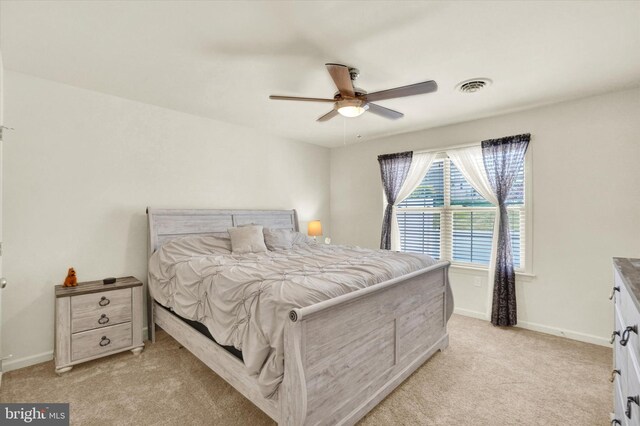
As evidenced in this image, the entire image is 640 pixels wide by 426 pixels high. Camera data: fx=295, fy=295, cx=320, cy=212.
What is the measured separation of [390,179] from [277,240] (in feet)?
6.68

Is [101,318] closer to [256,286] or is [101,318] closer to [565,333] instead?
[256,286]

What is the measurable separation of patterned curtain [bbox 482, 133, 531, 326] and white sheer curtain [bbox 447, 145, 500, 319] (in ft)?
0.22

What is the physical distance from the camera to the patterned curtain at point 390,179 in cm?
443

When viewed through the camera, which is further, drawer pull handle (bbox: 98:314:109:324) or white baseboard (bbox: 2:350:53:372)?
drawer pull handle (bbox: 98:314:109:324)

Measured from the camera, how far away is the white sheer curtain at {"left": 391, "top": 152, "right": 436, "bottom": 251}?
4223 millimetres

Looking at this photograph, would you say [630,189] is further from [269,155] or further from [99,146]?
[99,146]

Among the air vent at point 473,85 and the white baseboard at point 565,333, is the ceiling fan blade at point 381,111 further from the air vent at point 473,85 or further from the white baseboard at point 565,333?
the white baseboard at point 565,333

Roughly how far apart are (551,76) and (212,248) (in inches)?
143

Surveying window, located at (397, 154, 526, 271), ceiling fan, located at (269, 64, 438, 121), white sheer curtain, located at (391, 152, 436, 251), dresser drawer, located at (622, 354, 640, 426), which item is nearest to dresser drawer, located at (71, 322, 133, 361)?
ceiling fan, located at (269, 64, 438, 121)

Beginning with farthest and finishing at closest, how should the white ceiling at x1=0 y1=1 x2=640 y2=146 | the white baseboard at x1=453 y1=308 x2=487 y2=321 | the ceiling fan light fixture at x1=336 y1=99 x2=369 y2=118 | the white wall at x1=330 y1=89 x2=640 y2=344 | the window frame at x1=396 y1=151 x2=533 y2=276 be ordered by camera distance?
the white baseboard at x1=453 y1=308 x2=487 y2=321
the window frame at x1=396 y1=151 x2=533 y2=276
the white wall at x1=330 y1=89 x2=640 y2=344
the ceiling fan light fixture at x1=336 y1=99 x2=369 y2=118
the white ceiling at x1=0 y1=1 x2=640 y2=146

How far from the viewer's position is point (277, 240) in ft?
11.9

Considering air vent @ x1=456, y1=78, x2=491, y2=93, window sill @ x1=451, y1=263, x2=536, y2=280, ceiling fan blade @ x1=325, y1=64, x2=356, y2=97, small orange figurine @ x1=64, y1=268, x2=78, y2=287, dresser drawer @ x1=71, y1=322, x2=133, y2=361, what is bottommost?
dresser drawer @ x1=71, y1=322, x2=133, y2=361

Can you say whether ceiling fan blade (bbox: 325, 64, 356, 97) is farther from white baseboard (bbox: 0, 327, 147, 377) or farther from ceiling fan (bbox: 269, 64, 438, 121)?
Answer: white baseboard (bbox: 0, 327, 147, 377)

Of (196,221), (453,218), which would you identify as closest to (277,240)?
(196,221)
